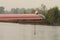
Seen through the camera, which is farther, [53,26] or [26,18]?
[53,26]

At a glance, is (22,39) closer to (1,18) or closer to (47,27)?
(1,18)

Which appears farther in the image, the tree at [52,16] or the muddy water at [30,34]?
the tree at [52,16]

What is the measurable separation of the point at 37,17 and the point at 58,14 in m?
7.56

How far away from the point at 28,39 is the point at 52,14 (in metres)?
4.34

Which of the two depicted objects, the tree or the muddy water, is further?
the tree

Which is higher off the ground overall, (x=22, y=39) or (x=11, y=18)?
(x=11, y=18)

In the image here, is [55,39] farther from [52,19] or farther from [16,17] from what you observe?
[52,19]

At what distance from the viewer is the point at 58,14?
38.3 ft

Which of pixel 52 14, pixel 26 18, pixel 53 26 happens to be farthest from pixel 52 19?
pixel 26 18

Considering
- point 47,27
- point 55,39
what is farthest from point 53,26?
point 55,39

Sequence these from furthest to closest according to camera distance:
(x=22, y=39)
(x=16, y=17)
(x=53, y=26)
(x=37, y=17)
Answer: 1. (x=53, y=26)
2. (x=22, y=39)
3. (x=16, y=17)
4. (x=37, y=17)

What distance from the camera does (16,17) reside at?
14.7 feet

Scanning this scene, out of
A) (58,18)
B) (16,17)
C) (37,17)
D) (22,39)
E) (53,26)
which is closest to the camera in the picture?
(37,17)

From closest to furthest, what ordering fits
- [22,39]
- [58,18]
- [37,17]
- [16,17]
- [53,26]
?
[37,17] → [16,17] → [22,39] → [58,18] → [53,26]
